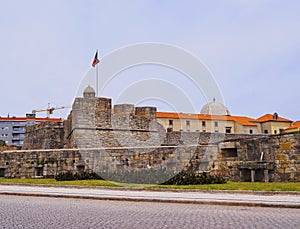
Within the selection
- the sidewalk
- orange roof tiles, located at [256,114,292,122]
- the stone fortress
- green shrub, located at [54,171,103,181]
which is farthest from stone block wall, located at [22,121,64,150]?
orange roof tiles, located at [256,114,292,122]

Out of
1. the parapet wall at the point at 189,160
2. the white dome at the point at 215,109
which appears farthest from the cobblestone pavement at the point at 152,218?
the white dome at the point at 215,109

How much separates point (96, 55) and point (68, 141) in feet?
20.7

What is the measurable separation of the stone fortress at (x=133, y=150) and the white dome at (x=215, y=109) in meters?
29.0

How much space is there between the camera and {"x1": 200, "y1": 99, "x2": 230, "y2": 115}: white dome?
57.0m

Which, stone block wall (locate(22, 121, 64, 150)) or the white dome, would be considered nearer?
stone block wall (locate(22, 121, 64, 150))

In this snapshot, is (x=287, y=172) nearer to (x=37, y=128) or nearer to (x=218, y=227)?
(x=218, y=227)

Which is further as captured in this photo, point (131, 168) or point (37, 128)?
point (37, 128)

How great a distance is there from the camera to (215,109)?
191 feet

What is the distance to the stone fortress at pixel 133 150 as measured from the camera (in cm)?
1333

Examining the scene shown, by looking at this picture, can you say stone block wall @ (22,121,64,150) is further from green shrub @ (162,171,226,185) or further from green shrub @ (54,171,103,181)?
green shrub @ (162,171,226,185)

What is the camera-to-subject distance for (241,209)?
7703 mm

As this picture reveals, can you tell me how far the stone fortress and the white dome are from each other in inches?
1141

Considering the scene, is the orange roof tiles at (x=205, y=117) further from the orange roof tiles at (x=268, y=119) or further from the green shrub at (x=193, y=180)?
the green shrub at (x=193, y=180)

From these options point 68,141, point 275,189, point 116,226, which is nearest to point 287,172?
point 275,189
